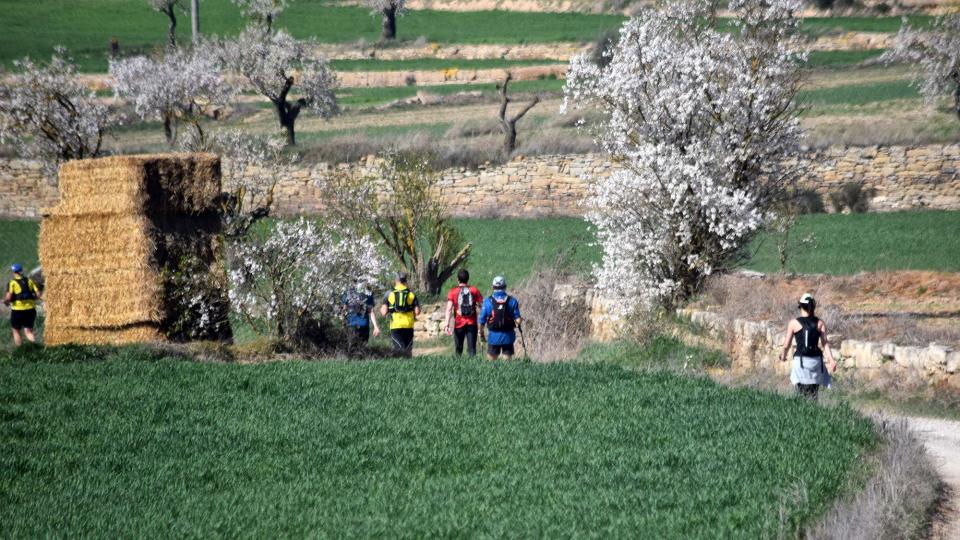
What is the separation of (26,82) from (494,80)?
30.4 metres

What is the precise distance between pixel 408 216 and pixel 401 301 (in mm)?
10381

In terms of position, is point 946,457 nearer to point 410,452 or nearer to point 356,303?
point 410,452

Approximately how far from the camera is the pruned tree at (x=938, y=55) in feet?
164

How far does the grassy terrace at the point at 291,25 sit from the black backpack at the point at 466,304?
187 ft

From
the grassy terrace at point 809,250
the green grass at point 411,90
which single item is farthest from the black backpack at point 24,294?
the green grass at point 411,90

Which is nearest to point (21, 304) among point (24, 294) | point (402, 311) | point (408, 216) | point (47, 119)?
point (24, 294)

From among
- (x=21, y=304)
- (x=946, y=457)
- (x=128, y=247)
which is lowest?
(x=946, y=457)

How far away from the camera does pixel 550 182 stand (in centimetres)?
4366

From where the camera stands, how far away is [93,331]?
21203mm

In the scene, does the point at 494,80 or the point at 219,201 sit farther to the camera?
the point at 494,80

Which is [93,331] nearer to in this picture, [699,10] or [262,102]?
[699,10]

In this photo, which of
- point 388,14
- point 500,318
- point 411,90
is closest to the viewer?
point 500,318

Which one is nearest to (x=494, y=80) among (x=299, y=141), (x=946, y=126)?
(x=299, y=141)

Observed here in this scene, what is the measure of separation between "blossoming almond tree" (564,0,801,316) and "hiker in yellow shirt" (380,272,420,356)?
3718 millimetres
